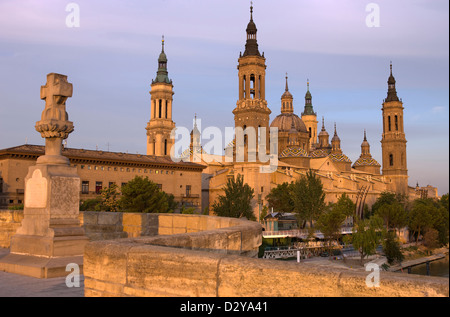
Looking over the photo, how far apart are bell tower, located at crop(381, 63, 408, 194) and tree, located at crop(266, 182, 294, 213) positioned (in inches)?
1911

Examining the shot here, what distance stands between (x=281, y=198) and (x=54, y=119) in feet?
218

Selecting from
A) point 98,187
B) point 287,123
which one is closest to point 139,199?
point 98,187

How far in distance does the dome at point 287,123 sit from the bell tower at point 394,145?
73.8 ft

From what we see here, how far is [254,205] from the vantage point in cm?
7531

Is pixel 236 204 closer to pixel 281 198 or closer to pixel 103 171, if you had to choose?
pixel 281 198

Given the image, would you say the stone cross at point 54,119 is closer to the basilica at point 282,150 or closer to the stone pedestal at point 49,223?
the stone pedestal at point 49,223

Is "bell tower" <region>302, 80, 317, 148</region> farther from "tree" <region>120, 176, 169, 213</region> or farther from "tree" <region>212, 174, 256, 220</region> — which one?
"tree" <region>120, 176, 169, 213</region>

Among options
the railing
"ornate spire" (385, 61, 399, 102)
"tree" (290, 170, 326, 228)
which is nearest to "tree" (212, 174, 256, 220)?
the railing

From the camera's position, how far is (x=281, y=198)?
244 feet

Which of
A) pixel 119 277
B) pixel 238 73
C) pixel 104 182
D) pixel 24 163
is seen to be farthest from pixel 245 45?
pixel 119 277

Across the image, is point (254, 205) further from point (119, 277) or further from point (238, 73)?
point (119, 277)

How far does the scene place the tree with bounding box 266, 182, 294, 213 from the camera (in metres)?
73.3

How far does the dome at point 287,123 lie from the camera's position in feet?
356
